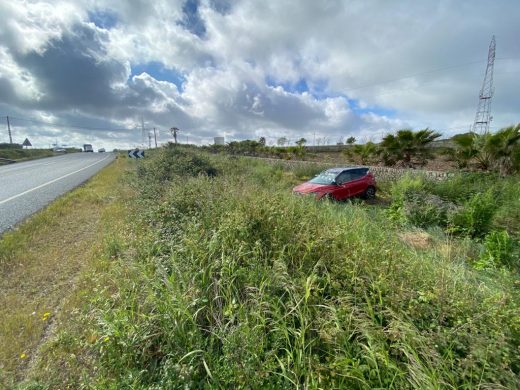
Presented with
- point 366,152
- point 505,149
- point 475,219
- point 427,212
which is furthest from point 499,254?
point 366,152

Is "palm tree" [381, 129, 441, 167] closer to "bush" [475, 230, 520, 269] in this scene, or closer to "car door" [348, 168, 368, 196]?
"car door" [348, 168, 368, 196]

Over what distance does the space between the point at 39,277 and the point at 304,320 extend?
374cm

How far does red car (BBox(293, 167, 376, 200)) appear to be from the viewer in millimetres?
8305

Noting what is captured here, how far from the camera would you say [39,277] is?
326cm

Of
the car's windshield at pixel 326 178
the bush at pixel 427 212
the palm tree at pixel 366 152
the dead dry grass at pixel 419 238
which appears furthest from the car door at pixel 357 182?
the palm tree at pixel 366 152

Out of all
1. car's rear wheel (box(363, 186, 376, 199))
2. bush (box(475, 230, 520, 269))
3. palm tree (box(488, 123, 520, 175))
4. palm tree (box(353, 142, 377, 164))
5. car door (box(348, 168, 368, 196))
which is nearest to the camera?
bush (box(475, 230, 520, 269))

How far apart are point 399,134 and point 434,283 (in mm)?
13305

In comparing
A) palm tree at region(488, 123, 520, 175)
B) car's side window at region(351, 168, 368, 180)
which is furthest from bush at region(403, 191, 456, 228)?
palm tree at region(488, 123, 520, 175)

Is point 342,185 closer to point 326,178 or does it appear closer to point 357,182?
point 326,178

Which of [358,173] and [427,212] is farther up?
[358,173]

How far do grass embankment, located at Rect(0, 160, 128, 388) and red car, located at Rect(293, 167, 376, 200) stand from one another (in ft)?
19.8

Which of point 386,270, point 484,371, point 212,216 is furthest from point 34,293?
point 484,371

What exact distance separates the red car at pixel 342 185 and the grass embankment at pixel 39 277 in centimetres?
605

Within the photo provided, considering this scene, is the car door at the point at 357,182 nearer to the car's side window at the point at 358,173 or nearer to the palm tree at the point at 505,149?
the car's side window at the point at 358,173
